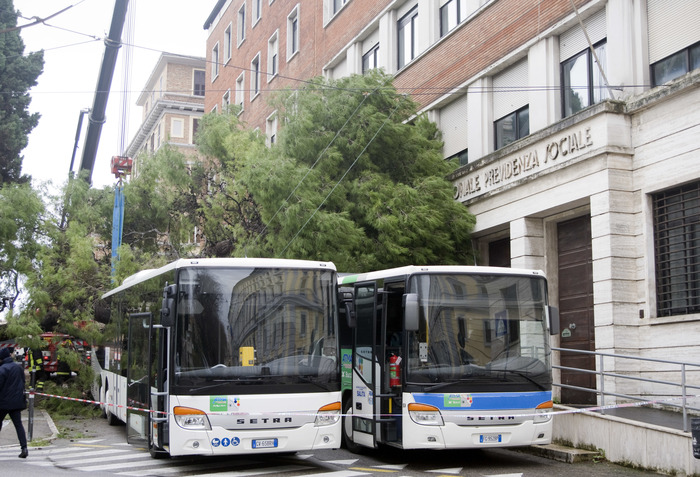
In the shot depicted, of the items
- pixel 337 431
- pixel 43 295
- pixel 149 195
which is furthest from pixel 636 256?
Answer: pixel 149 195

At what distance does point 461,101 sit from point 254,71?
749 inches

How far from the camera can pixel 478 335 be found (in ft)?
38.2

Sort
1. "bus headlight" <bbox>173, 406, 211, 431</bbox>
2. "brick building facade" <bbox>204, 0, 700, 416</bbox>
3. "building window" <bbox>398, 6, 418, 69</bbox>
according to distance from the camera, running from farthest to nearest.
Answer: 1. "building window" <bbox>398, 6, 418, 69</bbox>
2. "brick building facade" <bbox>204, 0, 700, 416</bbox>
3. "bus headlight" <bbox>173, 406, 211, 431</bbox>

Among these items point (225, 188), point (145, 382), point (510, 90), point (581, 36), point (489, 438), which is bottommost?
point (489, 438)

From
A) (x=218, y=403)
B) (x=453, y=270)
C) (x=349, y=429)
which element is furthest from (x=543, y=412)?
(x=218, y=403)

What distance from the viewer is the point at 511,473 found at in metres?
11.3

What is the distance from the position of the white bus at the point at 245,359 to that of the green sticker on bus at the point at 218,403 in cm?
1

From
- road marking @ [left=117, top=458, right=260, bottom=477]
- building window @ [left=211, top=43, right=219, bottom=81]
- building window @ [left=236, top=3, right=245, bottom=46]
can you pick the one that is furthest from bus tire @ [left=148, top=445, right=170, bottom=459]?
building window @ [left=211, top=43, right=219, bottom=81]

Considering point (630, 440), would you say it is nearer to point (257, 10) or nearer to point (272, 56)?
point (272, 56)

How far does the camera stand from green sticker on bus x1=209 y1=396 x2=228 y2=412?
1077 cm

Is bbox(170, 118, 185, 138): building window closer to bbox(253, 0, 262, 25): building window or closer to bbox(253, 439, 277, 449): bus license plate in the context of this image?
bbox(253, 0, 262, 25): building window

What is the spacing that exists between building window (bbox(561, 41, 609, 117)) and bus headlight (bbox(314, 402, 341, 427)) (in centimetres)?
896

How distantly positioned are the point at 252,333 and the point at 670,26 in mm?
9657

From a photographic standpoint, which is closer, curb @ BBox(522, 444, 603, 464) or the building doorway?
curb @ BBox(522, 444, 603, 464)
